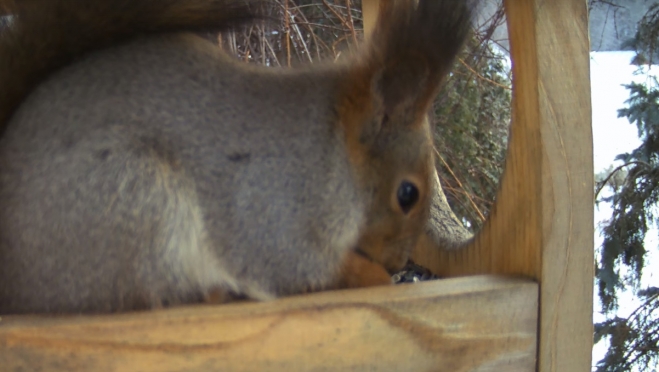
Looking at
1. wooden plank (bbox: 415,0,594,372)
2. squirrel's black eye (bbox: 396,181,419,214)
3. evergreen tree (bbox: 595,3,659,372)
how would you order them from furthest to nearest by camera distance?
evergreen tree (bbox: 595,3,659,372)
squirrel's black eye (bbox: 396,181,419,214)
wooden plank (bbox: 415,0,594,372)

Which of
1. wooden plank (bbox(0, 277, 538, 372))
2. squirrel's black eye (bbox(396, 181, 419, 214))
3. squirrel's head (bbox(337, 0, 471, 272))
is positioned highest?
squirrel's head (bbox(337, 0, 471, 272))

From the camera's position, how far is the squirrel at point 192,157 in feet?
2.58

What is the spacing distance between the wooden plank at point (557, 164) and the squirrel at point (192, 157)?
0.31ft

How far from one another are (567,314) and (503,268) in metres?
0.13

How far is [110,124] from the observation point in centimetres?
81

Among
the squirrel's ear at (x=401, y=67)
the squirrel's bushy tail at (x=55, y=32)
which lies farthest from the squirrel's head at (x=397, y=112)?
the squirrel's bushy tail at (x=55, y=32)

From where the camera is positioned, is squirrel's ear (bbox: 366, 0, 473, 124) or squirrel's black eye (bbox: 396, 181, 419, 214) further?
squirrel's black eye (bbox: 396, 181, 419, 214)

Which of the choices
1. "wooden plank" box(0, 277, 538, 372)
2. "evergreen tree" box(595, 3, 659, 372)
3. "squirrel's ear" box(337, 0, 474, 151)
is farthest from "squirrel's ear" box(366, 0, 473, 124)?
"evergreen tree" box(595, 3, 659, 372)

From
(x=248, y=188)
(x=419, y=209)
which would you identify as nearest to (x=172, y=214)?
(x=248, y=188)

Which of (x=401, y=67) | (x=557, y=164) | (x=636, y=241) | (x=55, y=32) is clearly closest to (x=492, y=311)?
(x=557, y=164)

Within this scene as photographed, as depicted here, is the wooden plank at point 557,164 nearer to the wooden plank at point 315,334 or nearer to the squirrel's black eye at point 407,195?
the wooden plank at point 315,334

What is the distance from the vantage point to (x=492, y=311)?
0.85m

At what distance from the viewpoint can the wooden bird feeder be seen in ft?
2.43

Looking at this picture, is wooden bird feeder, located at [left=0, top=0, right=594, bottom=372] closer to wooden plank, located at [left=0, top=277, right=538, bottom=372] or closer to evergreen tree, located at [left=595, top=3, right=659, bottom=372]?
wooden plank, located at [left=0, top=277, right=538, bottom=372]
